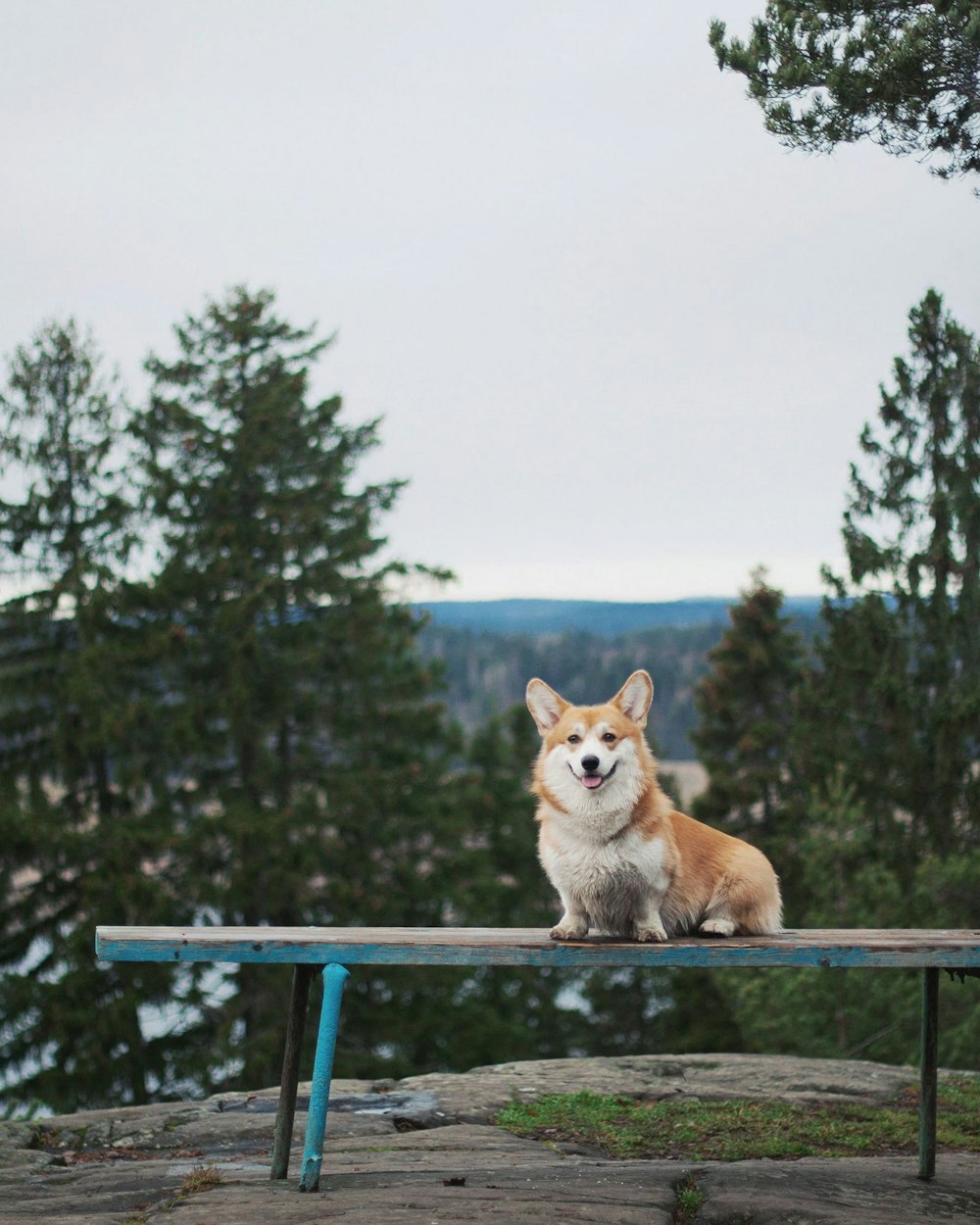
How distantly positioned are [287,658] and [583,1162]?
1884 centimetres

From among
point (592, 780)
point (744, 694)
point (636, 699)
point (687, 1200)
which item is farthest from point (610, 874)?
point (744, 694)

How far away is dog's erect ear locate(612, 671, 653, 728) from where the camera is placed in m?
6.20

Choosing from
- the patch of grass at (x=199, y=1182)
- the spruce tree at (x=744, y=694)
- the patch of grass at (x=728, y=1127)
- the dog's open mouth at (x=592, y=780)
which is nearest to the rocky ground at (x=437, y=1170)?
the patch of grass at (x=199, y=1182)

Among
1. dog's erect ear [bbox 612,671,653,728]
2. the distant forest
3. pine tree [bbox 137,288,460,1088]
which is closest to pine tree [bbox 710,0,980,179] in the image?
dog's erect ear [bbox 612,671,653,728]

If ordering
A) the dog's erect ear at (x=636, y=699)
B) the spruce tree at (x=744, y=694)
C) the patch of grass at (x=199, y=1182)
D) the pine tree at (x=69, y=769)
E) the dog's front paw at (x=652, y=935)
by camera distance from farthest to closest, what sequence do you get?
the spruce tree at (x=744, y=694) → the pine tree at (x=69, y=769) → the patch of grass at (x=199, y=1182) → the dog's erect ear at (x=636, y=699) → the dog's front paw at (x=652, y=935)

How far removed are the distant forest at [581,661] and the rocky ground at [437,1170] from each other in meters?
34.0

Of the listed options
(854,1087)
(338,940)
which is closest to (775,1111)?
(854,1087)

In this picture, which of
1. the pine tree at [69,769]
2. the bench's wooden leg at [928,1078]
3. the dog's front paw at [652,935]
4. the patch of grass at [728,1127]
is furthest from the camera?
the pine tree at [69,769]

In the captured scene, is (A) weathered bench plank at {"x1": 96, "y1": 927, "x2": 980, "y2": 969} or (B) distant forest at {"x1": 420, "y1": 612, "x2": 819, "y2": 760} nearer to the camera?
(A) weathered bench plank at {"x1": 96, "y1": 927, "x2": 980, "y2": 969}

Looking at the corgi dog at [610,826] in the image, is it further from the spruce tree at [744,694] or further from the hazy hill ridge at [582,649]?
the hazy hill ridge at [582,649]

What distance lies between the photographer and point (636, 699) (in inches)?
246

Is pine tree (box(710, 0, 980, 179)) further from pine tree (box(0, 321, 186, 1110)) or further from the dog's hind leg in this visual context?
pine tree (box(0, 321, 186, 1110))

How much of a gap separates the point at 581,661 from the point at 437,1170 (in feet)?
213

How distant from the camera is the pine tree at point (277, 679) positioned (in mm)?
24516
